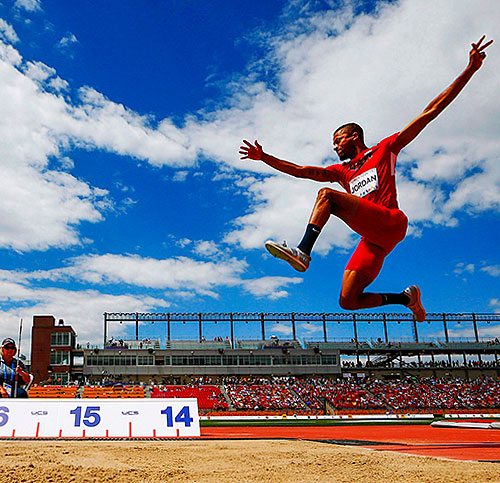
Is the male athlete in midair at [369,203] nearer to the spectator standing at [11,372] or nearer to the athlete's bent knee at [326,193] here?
the athlete's bent knee at [326,193]

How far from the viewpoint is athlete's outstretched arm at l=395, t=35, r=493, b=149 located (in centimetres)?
698

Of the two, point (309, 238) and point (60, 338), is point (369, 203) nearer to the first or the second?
point (309, 238)

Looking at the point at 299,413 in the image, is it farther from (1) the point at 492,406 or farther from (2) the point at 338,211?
(2) the point at 338,211

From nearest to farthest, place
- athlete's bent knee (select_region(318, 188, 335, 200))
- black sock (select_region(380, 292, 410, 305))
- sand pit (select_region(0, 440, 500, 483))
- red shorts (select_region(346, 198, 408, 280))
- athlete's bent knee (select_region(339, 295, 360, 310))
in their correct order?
sand pit (select_region(0, 440, 500, 483)), athlete's bent knee (select_region(318, 188, 335, 200)), red shorts (select_region(346, 198, 408, 280)), athlete's bent knee (select_region(339, 295, 360, 310)), black sock (select_region(380, 292, 410, 305))

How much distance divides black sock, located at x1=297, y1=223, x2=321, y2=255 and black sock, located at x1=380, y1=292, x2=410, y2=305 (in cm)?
153

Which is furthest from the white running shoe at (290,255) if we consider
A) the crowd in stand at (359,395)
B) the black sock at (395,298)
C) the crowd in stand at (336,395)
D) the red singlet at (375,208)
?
the crowd in stand at (359,395)

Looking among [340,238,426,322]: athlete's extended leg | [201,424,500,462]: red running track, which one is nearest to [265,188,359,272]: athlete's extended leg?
[340,238,426,322]: athlete's extended leg

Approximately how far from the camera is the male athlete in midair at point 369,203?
6.63m

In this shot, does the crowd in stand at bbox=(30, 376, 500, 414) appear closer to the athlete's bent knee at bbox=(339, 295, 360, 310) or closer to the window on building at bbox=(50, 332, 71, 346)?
the window on building at bbox=(50, 332, 71, 346)

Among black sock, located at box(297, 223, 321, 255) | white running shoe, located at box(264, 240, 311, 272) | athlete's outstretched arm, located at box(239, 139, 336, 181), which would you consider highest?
athlete's outstretched arm, located at box(239, 139, 336, 181)

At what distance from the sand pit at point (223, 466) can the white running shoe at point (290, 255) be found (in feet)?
7.19

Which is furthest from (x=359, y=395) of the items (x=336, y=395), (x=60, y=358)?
(x=60, y=358)

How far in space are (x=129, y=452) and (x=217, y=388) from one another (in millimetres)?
43451

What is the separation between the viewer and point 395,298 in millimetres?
7523
